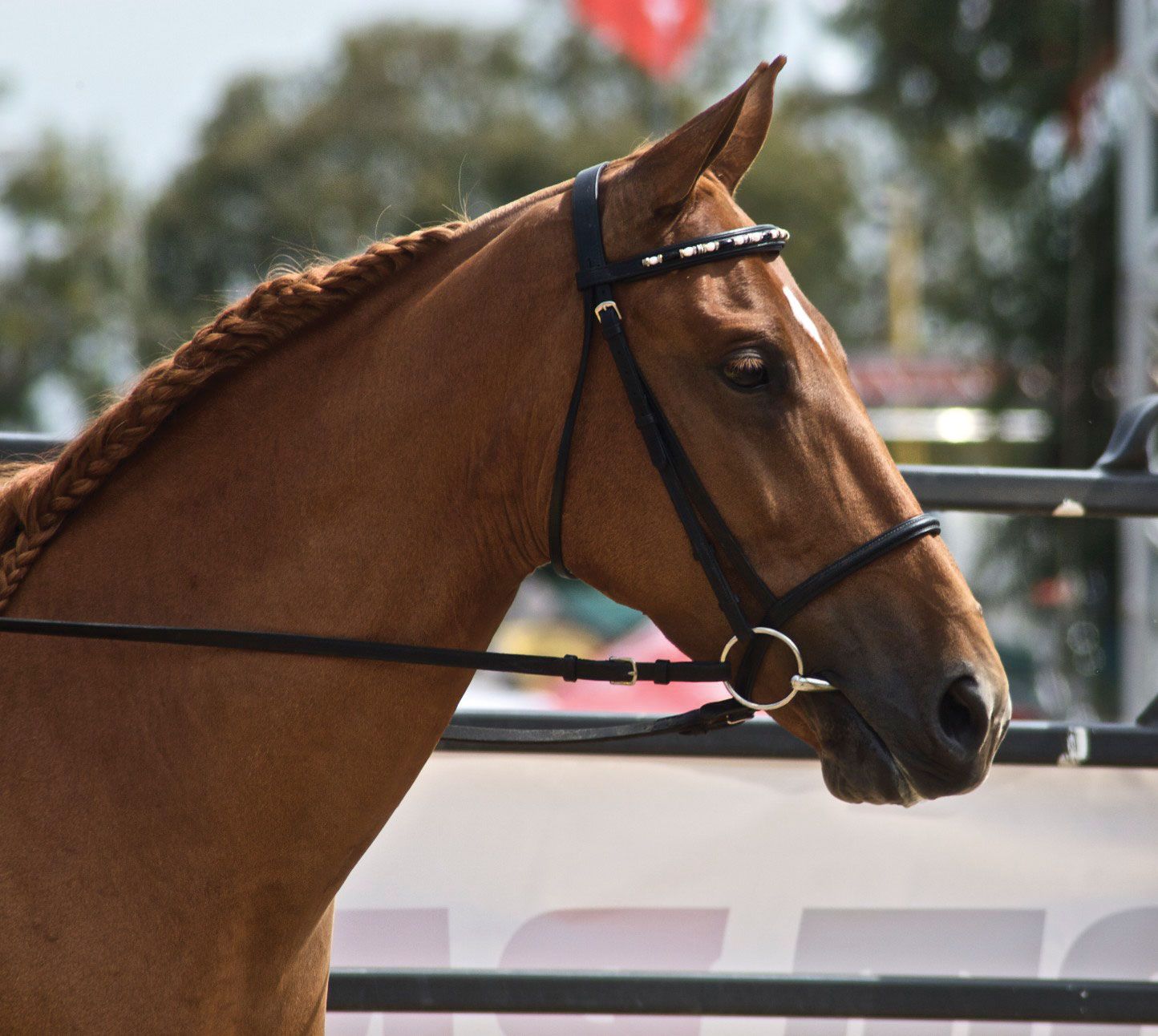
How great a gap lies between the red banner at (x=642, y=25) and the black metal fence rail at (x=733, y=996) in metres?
11.6

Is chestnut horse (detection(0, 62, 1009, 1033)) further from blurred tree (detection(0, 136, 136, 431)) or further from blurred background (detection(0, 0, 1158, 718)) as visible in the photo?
blurred tree (detection(0, 136, 136, 431))

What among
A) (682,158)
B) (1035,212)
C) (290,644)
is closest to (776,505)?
(682,158)

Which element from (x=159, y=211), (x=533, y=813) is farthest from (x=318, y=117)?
(x=533, y=813)

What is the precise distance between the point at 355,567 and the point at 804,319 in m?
0.79

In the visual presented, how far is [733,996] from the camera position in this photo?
2543mm

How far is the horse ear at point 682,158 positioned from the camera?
5.72 ft

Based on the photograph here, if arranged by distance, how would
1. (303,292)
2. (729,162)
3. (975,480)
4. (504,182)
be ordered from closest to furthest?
1. (303,292)
2. (729,162)
3. (975,480)
4. (504,182)

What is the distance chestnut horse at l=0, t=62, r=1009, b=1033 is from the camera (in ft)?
5.60

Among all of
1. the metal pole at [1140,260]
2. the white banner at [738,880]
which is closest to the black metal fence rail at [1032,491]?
the white banner at [738,880]

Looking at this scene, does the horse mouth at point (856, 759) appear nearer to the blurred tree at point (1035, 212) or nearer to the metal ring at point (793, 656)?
the metal ring at point (793, 656)

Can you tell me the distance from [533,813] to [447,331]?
1.33 metres

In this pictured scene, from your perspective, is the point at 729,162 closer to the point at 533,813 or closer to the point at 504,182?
the point at 533,813

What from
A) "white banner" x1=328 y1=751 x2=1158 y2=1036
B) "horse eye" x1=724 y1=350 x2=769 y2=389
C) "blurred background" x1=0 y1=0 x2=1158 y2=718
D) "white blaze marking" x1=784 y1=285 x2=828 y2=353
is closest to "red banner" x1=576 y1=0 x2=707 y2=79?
"blurred background" x1=0 y1=0 x2=1158 y2=718

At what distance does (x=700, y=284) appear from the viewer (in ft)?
5.90
